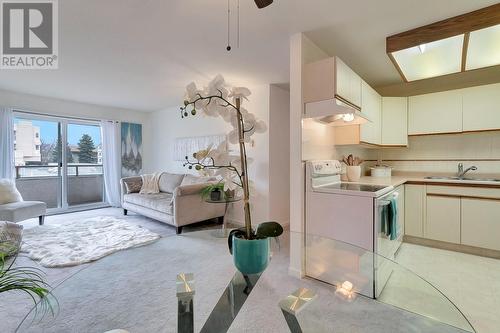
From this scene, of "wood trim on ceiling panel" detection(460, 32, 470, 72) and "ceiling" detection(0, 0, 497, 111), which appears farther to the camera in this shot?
"wood trim on ceiling panel" detection(460, 32, 470, 72)

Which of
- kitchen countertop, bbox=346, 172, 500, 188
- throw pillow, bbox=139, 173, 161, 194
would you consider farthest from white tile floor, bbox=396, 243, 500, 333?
throw pillow, bbox=139, 173, 161, 194

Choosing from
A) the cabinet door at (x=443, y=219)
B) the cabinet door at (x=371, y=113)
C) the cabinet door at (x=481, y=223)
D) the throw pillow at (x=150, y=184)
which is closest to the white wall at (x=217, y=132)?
the throw pillow at (x=150, y=184)

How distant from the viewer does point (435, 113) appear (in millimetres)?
3143

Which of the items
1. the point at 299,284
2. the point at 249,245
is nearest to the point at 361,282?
the point at 299,284

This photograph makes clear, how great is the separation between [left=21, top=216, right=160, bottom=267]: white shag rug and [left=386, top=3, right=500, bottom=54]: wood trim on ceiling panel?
359cm

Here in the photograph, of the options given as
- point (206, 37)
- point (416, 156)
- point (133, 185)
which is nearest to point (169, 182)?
point (133, 185)

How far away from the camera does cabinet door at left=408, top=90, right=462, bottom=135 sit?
9.83 feet

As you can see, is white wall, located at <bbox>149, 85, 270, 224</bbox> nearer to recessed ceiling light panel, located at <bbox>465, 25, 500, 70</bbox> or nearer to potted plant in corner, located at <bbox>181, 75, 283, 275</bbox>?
potted plant in corner, located at <bbox>181, 75, 283, 275</bbox>

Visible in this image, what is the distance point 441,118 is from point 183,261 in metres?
3.63

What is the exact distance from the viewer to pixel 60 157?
487cm

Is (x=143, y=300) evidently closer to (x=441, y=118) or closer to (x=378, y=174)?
(x=378, y=174)

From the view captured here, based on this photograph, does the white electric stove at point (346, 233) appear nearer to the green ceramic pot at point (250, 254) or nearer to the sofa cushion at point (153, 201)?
the green ceramic pot at point (250, 254)

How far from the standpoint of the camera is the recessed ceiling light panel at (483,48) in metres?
1.95

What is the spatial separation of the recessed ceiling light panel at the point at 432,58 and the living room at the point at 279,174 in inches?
1.0
